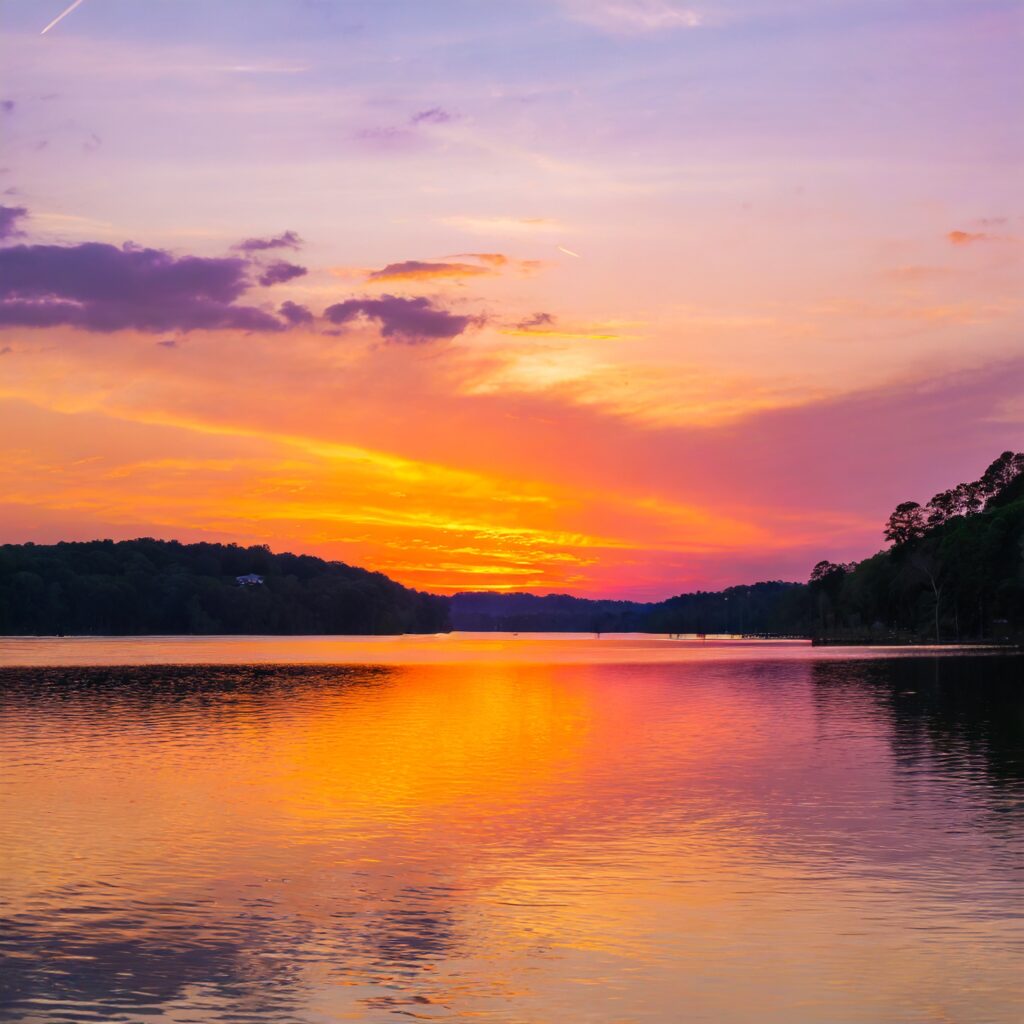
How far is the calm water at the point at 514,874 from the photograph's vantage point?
17.3 metres

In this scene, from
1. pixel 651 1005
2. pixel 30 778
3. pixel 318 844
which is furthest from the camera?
pixel 30 778

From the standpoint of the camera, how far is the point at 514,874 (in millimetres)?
25594

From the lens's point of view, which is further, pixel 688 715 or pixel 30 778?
pixel 688 715

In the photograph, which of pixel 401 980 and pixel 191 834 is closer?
pixel 401 980

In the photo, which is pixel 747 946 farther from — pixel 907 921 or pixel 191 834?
pixel 191 834

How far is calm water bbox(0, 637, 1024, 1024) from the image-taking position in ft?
56.7

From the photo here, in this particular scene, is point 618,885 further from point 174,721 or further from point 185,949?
point 174,721

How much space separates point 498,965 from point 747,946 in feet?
12.7

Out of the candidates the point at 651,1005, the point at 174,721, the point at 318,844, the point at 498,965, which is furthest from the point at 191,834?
the point at 174,721

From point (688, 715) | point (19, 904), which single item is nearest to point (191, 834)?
point (19, 904)

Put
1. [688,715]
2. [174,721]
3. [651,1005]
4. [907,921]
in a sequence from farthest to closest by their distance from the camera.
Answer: [688,715] < [174,721] < [907,921] < [651,1005]

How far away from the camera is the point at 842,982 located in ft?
58.3

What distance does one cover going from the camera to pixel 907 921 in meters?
21.1

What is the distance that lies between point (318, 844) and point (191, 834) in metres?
3.37
